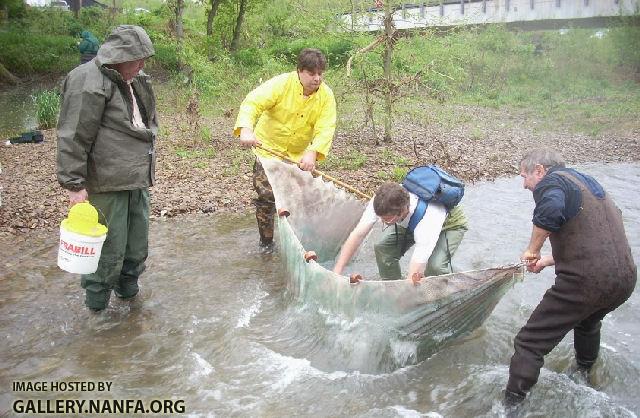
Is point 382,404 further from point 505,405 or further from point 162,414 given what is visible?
point 162,414

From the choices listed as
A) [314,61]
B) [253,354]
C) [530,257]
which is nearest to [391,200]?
[530,257]

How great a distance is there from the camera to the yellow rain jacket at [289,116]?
16.0 feet

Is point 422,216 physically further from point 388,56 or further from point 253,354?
point 388,56

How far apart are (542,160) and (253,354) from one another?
89.2 inches

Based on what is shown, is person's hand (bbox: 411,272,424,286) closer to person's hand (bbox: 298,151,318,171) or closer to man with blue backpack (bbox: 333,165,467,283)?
man with blue backpack (bbox: 333,165,467,283)

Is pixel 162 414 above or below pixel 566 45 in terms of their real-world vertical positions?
below

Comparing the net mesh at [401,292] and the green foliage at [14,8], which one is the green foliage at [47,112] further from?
the green foliage at [14,8]

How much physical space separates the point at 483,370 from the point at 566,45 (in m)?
22.4

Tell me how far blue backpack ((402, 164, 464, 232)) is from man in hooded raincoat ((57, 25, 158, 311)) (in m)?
1.87

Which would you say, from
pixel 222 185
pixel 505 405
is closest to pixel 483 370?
pixel 505 405

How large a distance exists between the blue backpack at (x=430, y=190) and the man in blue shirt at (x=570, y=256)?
2.21 feet

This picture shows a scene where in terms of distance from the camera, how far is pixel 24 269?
5094 millimetres

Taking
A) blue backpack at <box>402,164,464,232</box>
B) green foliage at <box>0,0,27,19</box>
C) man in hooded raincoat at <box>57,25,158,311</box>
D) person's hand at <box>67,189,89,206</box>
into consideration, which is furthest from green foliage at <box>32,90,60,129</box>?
green foliage at <box>0,0,27,19</box>

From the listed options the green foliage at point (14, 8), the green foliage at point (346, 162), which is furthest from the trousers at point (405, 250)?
the green foliage at point (14, 8)
